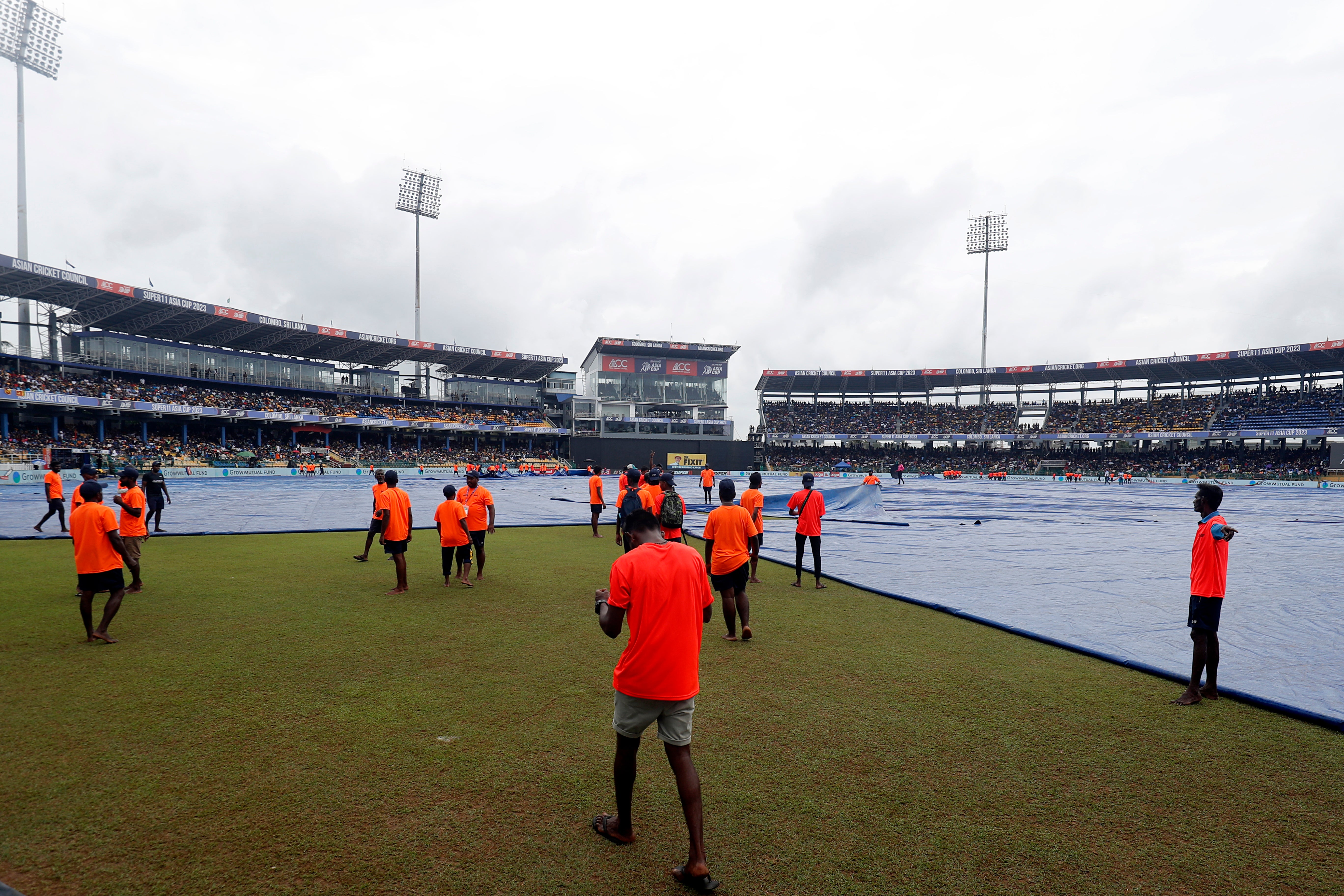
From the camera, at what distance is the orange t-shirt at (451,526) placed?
10055 millimetres

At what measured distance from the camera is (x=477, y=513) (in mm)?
10742

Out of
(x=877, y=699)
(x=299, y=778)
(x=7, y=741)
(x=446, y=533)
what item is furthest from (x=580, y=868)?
(x=446, y=533)

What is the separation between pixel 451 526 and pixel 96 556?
165 inches

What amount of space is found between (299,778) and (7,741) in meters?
2.39

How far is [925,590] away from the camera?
32.9ft

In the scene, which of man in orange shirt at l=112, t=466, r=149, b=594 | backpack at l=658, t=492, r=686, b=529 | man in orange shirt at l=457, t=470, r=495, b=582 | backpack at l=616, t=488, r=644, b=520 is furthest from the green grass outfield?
backpack at l=616, t=488, r=644, b=520

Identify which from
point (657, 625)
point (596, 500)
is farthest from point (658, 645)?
point (596, 500)

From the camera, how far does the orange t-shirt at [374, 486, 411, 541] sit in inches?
382

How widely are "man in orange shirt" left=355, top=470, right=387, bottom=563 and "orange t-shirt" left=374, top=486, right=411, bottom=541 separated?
0.21m

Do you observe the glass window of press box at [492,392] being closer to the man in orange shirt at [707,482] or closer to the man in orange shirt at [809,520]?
the man in orange shirt at [707,482]

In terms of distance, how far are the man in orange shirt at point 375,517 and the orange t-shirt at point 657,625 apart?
6.97 metres

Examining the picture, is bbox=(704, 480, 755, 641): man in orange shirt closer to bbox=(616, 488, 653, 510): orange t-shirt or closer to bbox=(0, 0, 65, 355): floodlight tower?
bbox=(616, 488, 653, 510): orange t-shirt

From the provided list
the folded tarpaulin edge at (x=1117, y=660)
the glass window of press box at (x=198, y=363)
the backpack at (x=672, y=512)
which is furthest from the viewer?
the glass window of press box at (x=198, y=363)

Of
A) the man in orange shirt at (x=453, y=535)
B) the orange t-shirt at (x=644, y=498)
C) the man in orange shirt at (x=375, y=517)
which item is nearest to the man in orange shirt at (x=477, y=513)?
the man in orange shirt at (x=453, y=535)
